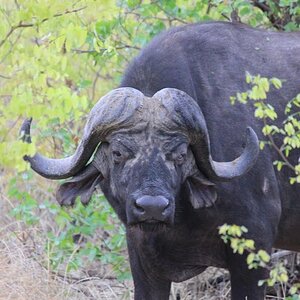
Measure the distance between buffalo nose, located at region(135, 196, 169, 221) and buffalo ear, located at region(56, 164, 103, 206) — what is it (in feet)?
2.10

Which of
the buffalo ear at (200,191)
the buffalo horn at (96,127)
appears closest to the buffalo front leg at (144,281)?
the buffalo ear at (200,191)

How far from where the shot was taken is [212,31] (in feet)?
23.6

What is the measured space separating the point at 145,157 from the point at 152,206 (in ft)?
1.16

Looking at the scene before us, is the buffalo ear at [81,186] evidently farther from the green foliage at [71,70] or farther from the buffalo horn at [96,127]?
the green foliage at [71,70]

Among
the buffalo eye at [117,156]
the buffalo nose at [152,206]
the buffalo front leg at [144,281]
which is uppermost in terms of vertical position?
the buffalo eye at [117,156]

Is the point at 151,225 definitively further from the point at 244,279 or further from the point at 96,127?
the point at 244,279

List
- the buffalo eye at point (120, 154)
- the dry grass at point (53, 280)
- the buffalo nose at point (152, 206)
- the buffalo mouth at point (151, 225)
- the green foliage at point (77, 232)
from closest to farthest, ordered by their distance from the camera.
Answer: the buffalo nose at point (152, 206) < the buffalo mouth at point (151, 225) < the buffalo eye at point (120, 154) < the dry grass at point (53, 280) < the green foliage at point (77, 232)

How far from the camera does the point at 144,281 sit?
7.11 metres

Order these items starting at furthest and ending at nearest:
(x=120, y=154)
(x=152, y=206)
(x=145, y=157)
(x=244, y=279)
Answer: (x=244, y=279) → (x=120, y=154) → (x=145, y=157) → (x=152, y=206)

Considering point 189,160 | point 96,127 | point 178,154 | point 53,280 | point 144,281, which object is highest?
point 96,127

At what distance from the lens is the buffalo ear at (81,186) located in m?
6.64

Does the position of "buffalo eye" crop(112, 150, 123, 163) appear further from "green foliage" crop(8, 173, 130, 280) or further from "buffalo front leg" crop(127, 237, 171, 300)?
"green foliage" crop(8, 173, 130, 280)

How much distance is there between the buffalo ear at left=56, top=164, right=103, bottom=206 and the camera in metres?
6.64

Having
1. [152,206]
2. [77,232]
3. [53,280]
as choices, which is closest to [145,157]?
[152,206]
